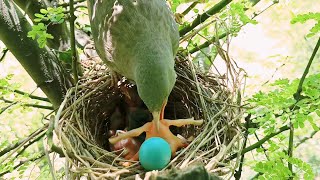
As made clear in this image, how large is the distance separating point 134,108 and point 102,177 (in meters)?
0.71

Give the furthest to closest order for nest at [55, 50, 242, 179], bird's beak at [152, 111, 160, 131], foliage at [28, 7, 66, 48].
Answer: foliage at [28, 7, 66, 48] → bird's beak at [152, 111, 160, 131] → nest at [55, 50, 242, 179]

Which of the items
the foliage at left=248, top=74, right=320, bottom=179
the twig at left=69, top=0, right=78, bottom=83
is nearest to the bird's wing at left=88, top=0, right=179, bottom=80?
the twig at left=69, top=0, right=78, bottom=83

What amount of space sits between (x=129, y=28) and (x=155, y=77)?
29cm

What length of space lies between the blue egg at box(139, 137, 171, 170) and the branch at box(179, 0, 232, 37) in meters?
0.71

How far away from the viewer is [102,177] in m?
1.52

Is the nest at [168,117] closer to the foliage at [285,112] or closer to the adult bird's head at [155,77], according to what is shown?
the foliage at [285,112]

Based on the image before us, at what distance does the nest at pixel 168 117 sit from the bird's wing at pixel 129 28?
24 centimetres

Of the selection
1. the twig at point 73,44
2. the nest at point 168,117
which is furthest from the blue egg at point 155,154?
the twig at point 73,44

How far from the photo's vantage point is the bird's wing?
5.95 ft

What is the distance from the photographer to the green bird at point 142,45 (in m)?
1.69

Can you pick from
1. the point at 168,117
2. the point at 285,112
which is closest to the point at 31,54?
the point at 168,117

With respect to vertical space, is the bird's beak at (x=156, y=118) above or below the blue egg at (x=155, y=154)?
above

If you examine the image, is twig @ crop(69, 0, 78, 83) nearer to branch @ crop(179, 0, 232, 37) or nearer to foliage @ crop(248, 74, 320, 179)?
branch @ crop(179, 0, 232, 37)

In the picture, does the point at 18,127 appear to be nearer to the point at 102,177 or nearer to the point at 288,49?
the point at 102,177
